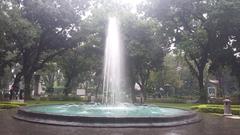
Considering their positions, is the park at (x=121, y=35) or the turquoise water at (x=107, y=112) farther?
the park at (x=121, y=35)

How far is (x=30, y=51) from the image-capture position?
149 feet

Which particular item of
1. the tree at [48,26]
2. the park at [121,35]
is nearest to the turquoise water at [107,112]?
the park at [121,35]

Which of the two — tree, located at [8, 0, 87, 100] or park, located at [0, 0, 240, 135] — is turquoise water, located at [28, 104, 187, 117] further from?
tree, located at [8, 0, 87, 100]

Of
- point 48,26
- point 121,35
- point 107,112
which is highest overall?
point 48,26

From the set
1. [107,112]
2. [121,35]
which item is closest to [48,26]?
[121,35]

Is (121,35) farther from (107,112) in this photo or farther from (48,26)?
(107,112)

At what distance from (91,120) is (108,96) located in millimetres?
25713

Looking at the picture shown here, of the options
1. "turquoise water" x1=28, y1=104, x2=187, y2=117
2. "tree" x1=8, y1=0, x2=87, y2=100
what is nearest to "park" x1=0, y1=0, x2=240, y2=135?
"tree" x1=8, y1=0, x2=87, y2=100

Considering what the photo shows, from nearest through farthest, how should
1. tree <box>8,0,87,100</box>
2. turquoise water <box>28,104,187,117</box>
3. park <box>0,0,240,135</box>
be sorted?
turquoise water <box>28,104,187,117</box> → park <box>0,0,240,135</box> → tree <box>8,0,87,100</box>

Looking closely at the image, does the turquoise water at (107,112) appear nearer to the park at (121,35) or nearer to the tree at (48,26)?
the park at (121,35)

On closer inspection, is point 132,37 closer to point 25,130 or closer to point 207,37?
point 207,37

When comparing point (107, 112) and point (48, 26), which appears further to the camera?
point (48, 26)

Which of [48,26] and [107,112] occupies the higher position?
[48,26]

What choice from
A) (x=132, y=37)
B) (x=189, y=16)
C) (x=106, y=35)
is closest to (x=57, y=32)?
(x=106, y=35)
